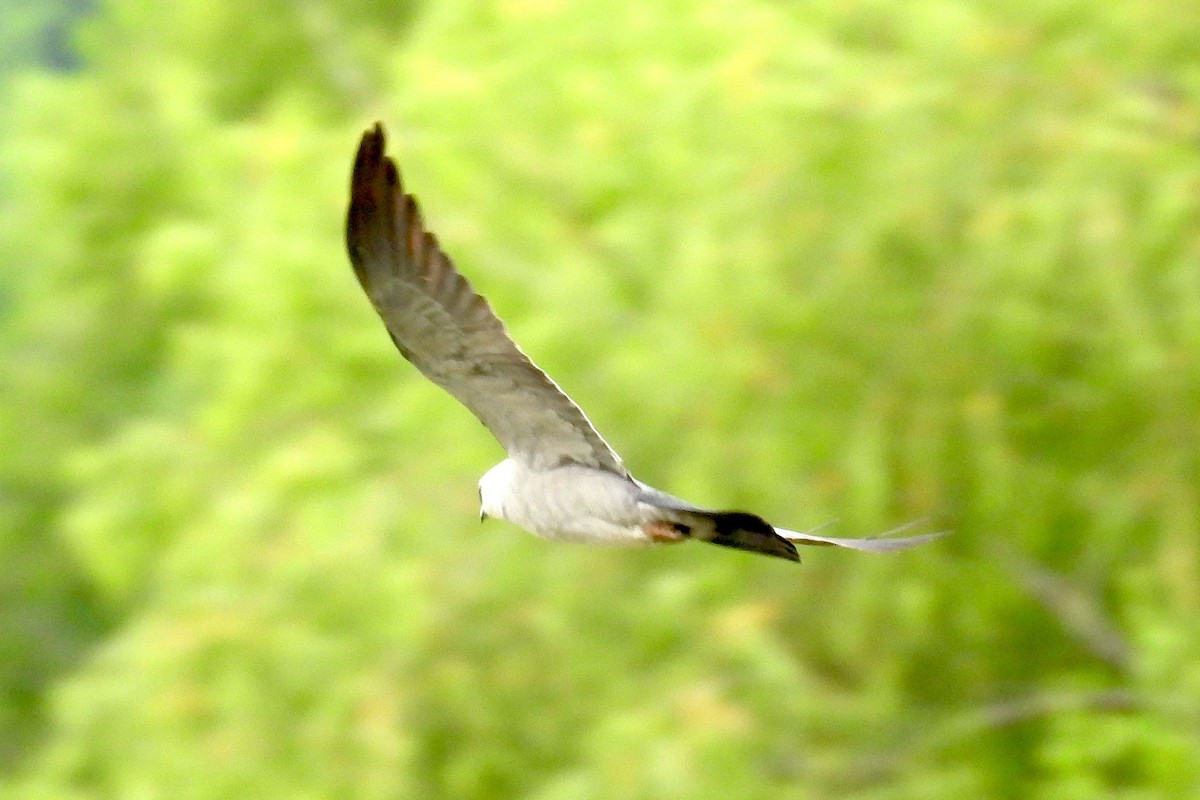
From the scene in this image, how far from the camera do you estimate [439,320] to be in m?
4.02

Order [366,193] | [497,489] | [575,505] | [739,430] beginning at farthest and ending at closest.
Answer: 1. [739,430]
2. [497,489]
3. [575,505]
4. [366,193]

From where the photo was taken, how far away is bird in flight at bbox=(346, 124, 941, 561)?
3.92 metres

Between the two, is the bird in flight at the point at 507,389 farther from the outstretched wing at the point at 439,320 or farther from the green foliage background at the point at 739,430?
the green foliage background at the point at 739,430

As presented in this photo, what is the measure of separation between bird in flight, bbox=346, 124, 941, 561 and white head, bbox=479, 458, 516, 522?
0.06 feet

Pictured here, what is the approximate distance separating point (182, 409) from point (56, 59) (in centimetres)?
1155

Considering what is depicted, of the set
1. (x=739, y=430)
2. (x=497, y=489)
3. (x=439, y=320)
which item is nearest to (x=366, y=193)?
(x=439, y=320)

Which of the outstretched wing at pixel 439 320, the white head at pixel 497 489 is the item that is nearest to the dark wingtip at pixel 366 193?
the outstretched wing at pixel 439 320

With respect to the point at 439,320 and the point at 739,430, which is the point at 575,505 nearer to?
the point at 439,320

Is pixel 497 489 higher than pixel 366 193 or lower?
lower

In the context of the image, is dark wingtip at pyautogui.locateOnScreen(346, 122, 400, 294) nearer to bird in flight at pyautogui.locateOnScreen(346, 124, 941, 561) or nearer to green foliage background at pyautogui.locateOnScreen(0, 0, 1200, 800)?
bird in flight at pyautogui.locateOnScreen(346, 124, 941, 561)

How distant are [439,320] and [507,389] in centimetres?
21

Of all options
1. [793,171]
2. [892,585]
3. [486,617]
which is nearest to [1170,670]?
[892,585]

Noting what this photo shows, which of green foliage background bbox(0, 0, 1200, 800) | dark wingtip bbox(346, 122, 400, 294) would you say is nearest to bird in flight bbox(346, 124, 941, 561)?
dark wingtip bbox(346, 122, 400, 294)

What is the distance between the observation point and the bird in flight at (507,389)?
3916 millimetres
